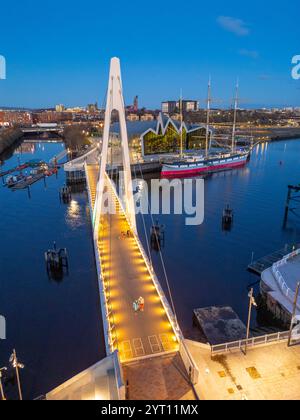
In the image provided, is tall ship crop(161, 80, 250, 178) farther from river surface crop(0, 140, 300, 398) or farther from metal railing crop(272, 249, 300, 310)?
metal railing crop(272, 249, 300, 310)

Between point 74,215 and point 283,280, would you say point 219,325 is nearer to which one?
point 283,280

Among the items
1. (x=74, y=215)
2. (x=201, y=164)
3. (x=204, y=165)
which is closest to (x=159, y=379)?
(x=74, y=215)

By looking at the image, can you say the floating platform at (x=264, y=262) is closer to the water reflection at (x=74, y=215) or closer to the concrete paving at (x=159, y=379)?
the concrete paving at (x=159, y=379)

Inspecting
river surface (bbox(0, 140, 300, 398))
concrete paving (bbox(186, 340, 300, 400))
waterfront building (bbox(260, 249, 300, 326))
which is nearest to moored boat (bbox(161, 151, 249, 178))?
river surface (bbox(0, 140, 300, 398))

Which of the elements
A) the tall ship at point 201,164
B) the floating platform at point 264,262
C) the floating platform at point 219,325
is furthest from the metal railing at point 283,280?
the tall ship at point 201,164
